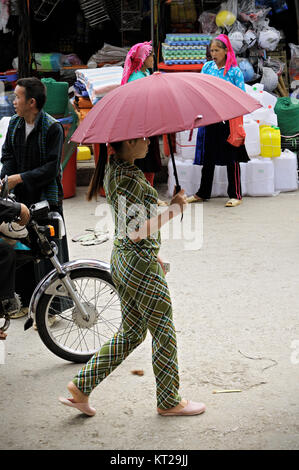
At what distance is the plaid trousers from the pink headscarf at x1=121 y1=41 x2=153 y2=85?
14.2 feet

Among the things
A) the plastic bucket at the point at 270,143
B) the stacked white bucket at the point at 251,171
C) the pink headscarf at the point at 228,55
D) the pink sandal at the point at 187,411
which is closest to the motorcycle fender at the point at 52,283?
the pink sandal at the point at 187,411

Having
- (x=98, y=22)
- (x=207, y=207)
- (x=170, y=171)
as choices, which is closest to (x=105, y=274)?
(x=207, y=207)

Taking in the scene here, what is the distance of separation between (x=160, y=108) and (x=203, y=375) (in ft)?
5.59

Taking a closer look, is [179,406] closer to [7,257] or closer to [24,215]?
[7,257]

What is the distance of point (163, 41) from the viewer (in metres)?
10.4

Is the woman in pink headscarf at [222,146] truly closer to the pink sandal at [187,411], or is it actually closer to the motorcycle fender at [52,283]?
the motorcycle fender at [52,283]

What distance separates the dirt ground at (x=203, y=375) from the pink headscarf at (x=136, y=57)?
7.17 ft

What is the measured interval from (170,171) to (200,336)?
4489 millimetres

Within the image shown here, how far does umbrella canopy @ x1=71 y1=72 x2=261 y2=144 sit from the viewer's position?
10.2 ft

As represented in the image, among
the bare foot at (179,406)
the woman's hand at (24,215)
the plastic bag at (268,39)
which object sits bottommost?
the bare foot at (179,406)

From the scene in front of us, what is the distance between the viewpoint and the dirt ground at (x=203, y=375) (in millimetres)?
3420

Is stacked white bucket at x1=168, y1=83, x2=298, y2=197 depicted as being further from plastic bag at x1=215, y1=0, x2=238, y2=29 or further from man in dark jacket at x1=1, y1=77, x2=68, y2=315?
man in dark jacket at x1=1, y1=77, x2=68, y2=315

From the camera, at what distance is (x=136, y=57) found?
7.36m

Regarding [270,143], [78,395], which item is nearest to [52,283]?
[78,395]
